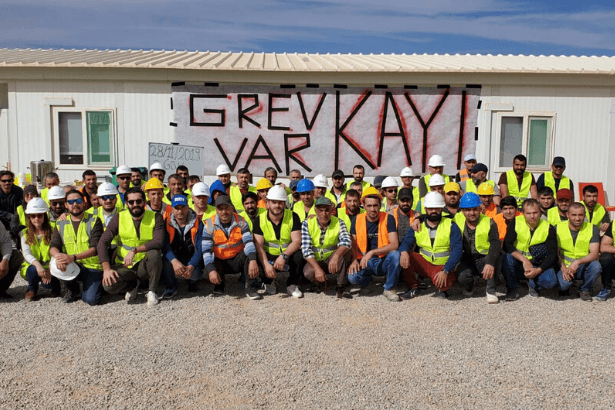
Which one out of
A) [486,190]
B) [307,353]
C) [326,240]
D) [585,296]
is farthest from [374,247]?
[585,296]

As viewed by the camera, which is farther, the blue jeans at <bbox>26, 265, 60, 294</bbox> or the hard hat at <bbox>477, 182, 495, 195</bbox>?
the hard hat at <bbox>477, 182, 495, 195</bbox>

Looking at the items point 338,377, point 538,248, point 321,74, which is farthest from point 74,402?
point 321,74

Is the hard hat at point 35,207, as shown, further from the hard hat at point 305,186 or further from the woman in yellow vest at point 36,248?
the hard hat at point 305,186

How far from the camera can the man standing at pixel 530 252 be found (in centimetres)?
618

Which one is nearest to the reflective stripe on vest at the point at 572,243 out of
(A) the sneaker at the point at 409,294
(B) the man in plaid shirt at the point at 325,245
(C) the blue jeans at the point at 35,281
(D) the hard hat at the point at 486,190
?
(D) the hard hat at the point at 486,190

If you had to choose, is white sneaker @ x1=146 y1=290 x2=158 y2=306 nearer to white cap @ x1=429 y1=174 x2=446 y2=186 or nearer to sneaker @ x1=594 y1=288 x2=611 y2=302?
white cap @ x1=429 y1=174 x2=446 y2=186

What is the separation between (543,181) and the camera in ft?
27.7

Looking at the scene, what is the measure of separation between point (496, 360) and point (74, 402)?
3.23 m

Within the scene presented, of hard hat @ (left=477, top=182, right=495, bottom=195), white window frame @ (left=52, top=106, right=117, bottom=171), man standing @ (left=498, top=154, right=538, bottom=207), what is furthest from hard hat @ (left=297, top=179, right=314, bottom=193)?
white window frame @ (left=52, top=106, right=117, bottom=171)

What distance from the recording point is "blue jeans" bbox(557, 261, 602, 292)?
6094 millimetres

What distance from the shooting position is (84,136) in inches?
419

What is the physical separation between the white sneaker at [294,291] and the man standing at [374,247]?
61cm

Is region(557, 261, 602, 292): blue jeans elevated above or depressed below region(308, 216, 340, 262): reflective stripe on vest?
below

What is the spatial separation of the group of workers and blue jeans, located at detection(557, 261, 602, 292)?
0.01m
